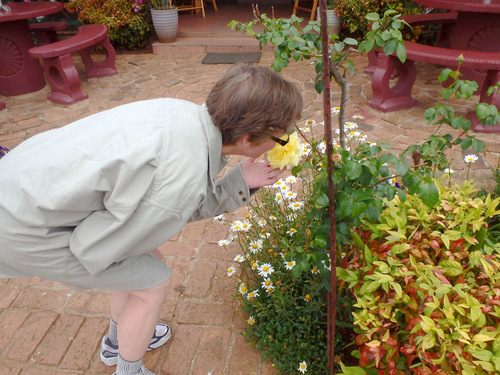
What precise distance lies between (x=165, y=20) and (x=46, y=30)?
73.8 inches

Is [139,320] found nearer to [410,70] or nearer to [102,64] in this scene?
[410,70]

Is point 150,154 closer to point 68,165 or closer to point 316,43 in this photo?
point 68,165

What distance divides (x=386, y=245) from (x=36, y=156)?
4.65 ft

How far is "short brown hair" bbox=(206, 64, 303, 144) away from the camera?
1.47 m

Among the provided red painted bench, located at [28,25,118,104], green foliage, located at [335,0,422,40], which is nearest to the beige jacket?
red painted bench, located at [28,25,118,104]

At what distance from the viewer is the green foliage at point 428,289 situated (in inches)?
56.6

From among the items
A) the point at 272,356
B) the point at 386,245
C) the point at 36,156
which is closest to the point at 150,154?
the point at 36,156

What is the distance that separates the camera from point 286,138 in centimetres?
171

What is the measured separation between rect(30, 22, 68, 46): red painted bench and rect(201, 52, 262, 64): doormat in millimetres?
2315

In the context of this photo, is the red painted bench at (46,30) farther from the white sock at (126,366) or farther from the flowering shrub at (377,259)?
the white sock at (126,366)

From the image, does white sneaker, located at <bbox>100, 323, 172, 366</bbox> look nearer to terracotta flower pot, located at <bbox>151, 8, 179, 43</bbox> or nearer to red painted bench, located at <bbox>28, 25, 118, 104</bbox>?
red painted bench, located at <bbox>28, 25, 118, 104</bbox>

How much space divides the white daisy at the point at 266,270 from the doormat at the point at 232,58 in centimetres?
492

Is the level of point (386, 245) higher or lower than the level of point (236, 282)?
higher

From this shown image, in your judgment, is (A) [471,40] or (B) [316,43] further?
(A) [471,40]
